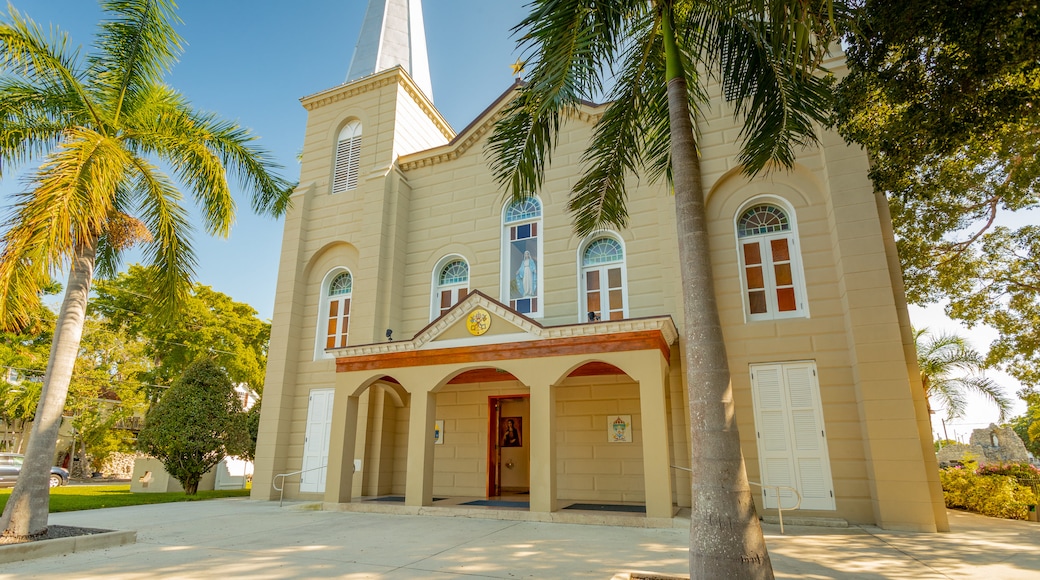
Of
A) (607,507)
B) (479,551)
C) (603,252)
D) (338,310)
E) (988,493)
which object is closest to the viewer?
(479,551)

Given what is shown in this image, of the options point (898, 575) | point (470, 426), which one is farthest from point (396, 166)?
point (898, 575)

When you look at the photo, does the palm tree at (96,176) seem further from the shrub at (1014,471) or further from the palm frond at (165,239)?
the shrub at (1014,471)

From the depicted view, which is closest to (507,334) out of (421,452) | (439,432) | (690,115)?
(421,452)

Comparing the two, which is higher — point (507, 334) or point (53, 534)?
point (507, 334)

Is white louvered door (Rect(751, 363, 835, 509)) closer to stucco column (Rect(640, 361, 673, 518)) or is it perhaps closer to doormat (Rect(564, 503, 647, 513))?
doormat (Rect(564, 503, 647, 513))

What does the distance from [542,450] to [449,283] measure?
605 centimetres

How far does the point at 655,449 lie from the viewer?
8672 mm

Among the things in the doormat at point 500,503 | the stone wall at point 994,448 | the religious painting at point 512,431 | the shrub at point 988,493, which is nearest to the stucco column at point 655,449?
the doormat at point 500,503

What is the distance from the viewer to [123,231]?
8500mm

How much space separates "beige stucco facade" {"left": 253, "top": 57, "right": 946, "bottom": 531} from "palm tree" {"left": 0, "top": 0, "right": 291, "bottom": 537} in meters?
4.08

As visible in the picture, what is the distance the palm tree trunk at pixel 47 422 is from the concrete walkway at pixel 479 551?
0.76m

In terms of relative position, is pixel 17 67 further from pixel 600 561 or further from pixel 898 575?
pixel 898 575

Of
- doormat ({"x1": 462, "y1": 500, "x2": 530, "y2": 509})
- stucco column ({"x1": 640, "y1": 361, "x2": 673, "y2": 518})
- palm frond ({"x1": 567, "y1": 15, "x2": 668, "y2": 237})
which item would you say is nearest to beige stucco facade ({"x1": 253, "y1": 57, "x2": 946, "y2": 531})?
stucco column ({"x1": 640, "y1": 361, "x2": 673, "y2": 518})

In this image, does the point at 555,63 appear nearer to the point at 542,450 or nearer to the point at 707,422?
the point at 707,422
